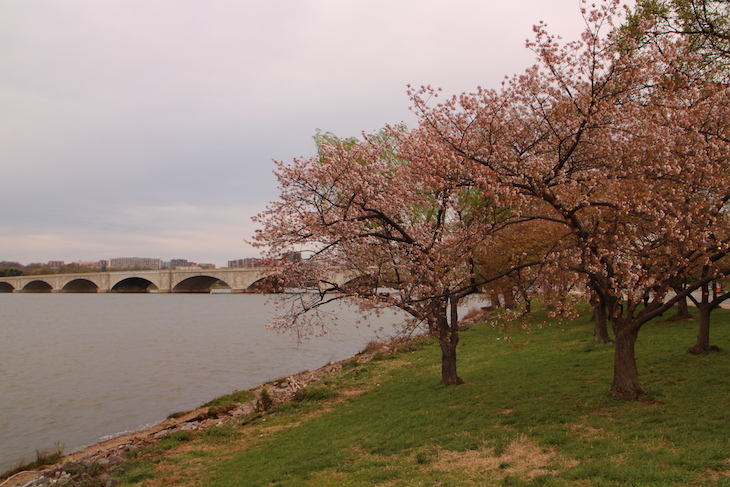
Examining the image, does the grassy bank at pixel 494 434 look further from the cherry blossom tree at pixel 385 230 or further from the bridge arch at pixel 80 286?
the bridge arch at pixel 80 286

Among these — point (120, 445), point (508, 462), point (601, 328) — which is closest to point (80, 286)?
point (120, 445)

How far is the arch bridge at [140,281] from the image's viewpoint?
99625 mm

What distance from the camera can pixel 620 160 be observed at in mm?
10766

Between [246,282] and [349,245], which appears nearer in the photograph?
[349,245]

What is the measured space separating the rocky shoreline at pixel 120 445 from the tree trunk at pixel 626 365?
398 inches

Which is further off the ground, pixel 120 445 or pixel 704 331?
pixel 704 331

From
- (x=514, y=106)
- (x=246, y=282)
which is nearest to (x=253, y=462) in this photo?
(x=514, y=106)

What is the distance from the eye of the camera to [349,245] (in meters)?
14.7

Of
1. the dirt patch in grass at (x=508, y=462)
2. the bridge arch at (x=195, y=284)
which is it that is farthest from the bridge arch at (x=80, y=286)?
the dirt patch in grass at (x=508, y=462)

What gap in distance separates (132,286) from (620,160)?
129 metres

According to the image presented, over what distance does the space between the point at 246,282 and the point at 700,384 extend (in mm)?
93331

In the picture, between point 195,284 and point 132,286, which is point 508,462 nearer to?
point 195,284

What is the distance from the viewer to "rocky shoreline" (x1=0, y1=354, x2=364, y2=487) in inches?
448

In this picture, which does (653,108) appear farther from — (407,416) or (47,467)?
(47,467)
